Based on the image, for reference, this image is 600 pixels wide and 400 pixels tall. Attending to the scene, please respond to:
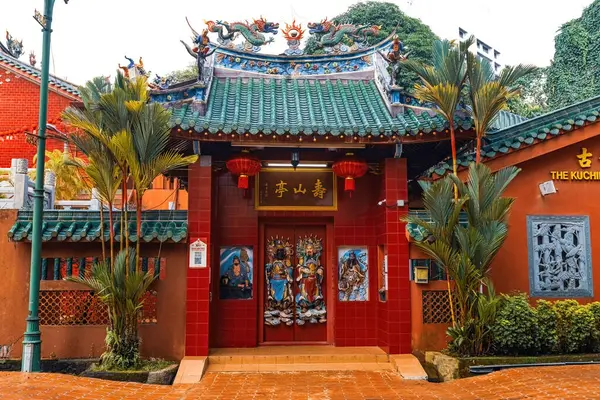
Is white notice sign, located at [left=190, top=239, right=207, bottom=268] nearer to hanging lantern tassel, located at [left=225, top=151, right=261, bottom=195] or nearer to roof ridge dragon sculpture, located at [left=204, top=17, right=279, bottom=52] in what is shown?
hanging lantern tassel, located at [left=225, top=151, right=261, bottom=195]

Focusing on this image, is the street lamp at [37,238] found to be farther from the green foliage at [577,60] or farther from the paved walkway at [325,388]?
the green foliage at [577,60]

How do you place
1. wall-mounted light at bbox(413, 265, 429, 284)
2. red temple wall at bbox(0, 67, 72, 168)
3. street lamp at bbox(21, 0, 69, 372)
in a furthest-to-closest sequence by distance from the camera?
1. red temple wall at bbox(0, 67, 72, 168)
2. wall-mounted light at bbox(413, 265, 429, 284)
3. street lamp at bbox(21, 0, 69, 372)

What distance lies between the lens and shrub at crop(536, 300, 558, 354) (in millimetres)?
7301

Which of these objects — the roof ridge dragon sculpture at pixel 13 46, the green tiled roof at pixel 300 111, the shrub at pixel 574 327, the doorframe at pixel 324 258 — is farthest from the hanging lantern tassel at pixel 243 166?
the roof ridge dragon sculpture at pixel 13 46

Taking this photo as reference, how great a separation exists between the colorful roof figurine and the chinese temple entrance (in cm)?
218

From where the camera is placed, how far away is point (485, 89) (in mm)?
7438

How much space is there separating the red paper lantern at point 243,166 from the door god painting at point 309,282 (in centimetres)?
177

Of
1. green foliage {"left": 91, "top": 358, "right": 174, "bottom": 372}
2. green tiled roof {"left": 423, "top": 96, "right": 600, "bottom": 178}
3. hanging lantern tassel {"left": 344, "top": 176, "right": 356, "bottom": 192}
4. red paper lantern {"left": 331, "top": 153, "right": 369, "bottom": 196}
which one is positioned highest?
green tiled roof {"left": 423, "top": 96, "right": 600, "bottom": 178}

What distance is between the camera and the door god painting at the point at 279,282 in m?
9.08

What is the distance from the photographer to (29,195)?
8383 mm

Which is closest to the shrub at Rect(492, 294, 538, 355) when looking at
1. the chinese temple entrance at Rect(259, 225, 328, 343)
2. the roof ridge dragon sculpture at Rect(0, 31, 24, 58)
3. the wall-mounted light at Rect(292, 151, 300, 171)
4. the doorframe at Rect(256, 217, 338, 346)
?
the doorframe at Rect(256, 217, 338, 346)

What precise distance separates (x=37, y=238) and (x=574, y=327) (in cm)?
769

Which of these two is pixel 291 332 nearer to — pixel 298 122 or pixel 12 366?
pixel 298 122

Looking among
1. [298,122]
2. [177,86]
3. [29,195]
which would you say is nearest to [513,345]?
[298,122]
